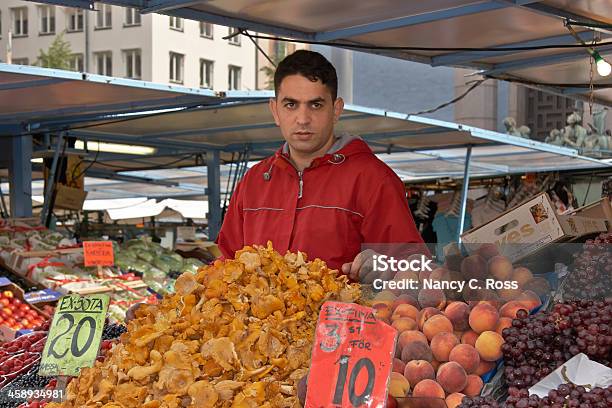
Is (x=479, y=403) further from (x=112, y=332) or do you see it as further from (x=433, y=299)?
(x=112, y=332)

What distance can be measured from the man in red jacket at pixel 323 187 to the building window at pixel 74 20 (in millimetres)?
39925

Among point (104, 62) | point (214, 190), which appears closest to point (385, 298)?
point (214, 190)

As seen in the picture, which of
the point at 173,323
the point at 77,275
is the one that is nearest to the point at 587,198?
the point at 77,275

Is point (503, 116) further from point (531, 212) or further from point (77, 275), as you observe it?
point (531, 212)

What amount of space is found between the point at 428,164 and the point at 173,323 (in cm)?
833

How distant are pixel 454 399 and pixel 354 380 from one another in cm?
23

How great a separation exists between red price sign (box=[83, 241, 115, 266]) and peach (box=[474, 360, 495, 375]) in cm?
500

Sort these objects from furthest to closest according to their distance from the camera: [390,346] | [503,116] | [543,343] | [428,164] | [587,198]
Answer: [503,116]
[587,198]
[428,164]
[543,343]
[390,346]

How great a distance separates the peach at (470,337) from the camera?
5.89 ft

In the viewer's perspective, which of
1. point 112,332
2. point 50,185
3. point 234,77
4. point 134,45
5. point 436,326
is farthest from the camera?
point 234,77

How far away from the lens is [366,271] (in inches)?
78.2

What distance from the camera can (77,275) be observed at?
6.52 meters

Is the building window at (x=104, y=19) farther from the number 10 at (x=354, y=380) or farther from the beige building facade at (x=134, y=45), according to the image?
the number 10 at (x=354, y=380)

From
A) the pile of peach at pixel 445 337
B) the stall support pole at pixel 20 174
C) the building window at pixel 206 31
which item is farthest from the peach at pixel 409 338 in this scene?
the building window at pixel 206 31
